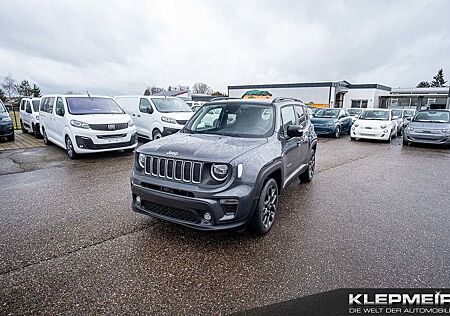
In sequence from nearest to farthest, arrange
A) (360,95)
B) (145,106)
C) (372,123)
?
1. (145,106)
2. (372,123)
3. (360,95)

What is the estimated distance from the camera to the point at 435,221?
4.23 metres

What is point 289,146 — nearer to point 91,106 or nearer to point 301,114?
point 301,114

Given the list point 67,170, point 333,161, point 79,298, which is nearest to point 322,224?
point 79,298

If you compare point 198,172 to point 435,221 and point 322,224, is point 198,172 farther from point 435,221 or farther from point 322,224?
point 435,221

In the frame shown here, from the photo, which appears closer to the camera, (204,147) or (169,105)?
(204,147)

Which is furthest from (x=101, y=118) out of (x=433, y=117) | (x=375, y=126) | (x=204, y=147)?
(x=433, y=117)

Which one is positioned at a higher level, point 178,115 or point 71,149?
point 178,115

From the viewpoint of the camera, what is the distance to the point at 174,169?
324cm

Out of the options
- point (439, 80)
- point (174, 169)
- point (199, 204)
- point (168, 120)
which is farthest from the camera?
point (439, 80)

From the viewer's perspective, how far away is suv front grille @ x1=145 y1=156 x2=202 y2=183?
314 centimetres

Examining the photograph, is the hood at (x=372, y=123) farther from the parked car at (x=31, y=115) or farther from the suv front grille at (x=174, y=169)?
the parked car at (x=31, y=115)

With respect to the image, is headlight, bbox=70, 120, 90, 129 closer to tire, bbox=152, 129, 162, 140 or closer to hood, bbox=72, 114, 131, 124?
hood, bbox=72, 114, 131, 124

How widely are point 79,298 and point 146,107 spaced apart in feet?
29.5

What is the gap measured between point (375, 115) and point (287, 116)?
1175 cm
